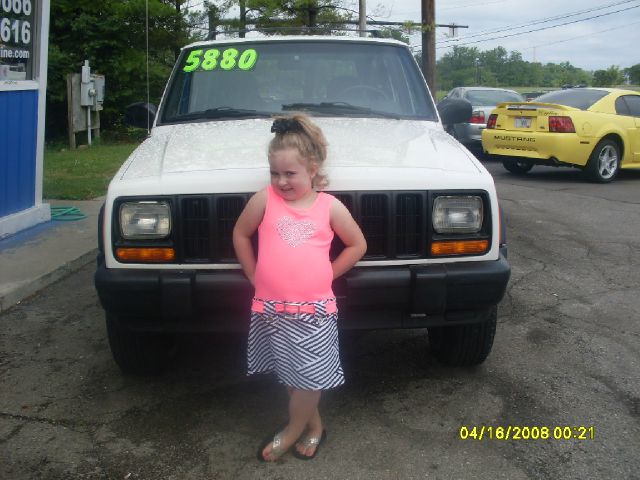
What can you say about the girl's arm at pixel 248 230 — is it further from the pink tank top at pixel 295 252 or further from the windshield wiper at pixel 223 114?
the windshield wiper at pixel 223 114

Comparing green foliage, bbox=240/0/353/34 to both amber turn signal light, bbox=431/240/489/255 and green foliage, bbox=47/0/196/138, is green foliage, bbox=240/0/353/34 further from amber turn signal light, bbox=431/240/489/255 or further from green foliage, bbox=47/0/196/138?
amber turn signal light, bbox=431/240/489/255

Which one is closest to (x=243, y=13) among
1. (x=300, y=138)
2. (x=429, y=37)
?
(x=429, y=37)

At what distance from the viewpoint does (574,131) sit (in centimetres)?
1083

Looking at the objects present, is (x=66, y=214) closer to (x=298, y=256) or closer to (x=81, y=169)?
(x=81, y=169)

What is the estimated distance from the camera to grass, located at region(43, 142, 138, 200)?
9.10 meters

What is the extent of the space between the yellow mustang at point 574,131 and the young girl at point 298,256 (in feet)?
29.0

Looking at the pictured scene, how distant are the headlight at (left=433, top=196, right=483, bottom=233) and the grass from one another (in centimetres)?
654

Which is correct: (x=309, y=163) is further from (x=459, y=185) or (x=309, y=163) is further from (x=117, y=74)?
(x=117, y=74)

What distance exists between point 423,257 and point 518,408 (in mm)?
889

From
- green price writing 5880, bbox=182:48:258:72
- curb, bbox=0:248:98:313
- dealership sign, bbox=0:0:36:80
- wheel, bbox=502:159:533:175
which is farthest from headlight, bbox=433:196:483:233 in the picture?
wheel, bbox=502:159:533:175

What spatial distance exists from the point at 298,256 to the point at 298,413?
0.67 meters

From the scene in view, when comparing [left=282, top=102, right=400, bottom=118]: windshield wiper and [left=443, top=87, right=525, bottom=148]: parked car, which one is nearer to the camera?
[left=282, top=102, right=400, bottom=118]: windshield wiper

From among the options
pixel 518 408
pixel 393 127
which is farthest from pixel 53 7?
pixel 518 408

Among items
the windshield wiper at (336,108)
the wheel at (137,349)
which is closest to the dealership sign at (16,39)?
the windshield wiper at (336,108)
